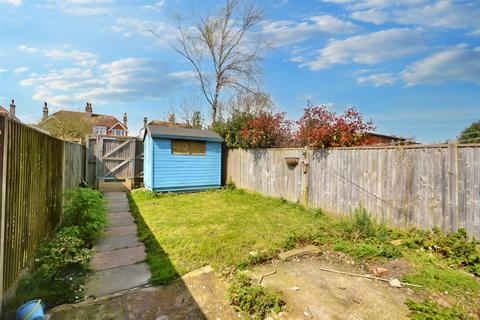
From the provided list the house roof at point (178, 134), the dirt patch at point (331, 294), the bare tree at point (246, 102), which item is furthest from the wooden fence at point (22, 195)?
the bare tree at point (246, 102)

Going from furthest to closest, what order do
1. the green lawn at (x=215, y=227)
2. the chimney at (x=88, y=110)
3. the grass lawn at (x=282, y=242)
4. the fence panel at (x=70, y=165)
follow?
the chimney at (x=88, y=110) < the fence panel at (x=70, y=165) < the green lawn at (x=215, y=227) < the grass lawn at (x=282, y=242)

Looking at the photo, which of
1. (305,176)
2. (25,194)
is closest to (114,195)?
(25,194)

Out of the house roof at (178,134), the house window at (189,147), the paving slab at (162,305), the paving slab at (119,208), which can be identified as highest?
the house roof at (178,134)

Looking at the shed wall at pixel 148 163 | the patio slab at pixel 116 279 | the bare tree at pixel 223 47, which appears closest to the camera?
the patio slab at pixel 116 279

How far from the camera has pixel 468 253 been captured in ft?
11.7

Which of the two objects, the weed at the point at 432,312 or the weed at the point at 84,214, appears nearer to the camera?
the weed at the point at 432,312

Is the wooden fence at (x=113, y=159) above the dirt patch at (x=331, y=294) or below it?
above

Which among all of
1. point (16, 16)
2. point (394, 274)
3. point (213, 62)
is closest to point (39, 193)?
point (16, 16)

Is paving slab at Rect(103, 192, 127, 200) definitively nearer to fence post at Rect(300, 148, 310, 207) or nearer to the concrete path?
the concrete path

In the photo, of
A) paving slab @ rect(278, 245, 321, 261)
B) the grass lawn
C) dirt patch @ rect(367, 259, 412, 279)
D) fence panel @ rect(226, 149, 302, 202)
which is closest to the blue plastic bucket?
the grass lawn

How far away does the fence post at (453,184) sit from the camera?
391cm

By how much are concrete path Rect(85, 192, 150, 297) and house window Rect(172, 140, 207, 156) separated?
4229 millimetres

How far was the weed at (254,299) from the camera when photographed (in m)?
2.47

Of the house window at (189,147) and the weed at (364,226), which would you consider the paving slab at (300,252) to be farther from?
the house window at (189,147)
